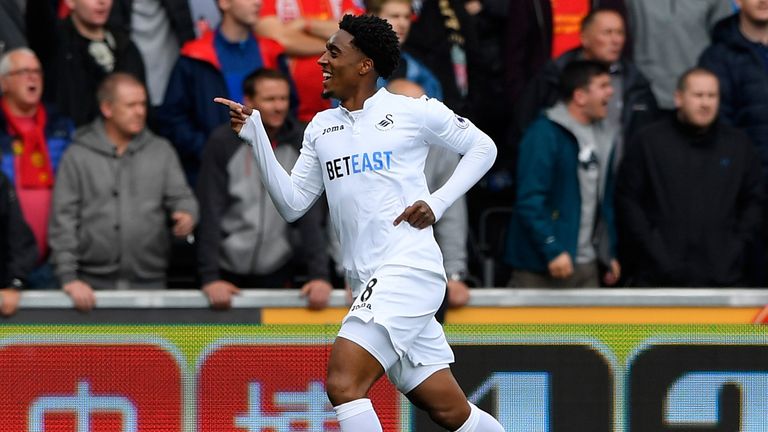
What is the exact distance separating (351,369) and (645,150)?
3479mm

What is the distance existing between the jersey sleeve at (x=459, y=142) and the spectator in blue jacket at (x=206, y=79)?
9.49 feet

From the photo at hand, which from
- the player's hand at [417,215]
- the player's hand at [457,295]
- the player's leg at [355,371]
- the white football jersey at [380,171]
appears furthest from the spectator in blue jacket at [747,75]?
the player's leg at [355,371]

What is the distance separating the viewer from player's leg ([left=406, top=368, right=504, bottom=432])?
6512 millimetres

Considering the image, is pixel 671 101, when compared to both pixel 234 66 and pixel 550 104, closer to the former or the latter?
pixel 550 104

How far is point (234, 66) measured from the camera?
9344 mm

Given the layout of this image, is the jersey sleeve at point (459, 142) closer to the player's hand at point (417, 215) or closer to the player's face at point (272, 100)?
the player's hand at point (417, 215)

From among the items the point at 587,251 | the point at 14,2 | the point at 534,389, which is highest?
the point at 14,2

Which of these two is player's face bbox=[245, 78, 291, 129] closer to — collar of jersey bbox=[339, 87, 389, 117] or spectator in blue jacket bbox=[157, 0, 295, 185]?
spectator in blue jacket bbox=[157, 0, 295, 185]

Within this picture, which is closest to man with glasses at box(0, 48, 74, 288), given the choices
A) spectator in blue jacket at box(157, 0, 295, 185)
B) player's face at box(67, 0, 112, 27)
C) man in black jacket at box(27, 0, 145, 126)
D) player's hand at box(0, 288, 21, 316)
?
man in black jacket at box(27, 0, 145, 126)

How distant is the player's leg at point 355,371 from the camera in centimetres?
626

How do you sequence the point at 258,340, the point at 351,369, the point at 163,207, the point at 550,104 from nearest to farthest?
the point at 351,369 → the point at 258,340 → the point at 163,207 → the point at 550,104

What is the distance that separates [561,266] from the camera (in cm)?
877

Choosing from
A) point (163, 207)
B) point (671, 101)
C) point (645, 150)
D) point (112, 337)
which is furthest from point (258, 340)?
point (671, 101)

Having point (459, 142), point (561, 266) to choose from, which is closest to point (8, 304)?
point (459, 142)
